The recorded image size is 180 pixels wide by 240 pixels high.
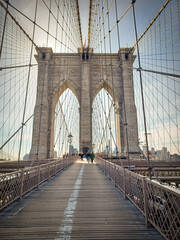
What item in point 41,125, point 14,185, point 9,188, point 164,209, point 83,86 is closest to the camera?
point 164,209

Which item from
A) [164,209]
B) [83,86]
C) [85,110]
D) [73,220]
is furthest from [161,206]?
[83,86]

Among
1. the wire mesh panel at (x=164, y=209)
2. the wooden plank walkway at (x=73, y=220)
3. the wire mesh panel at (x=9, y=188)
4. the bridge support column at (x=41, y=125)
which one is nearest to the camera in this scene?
the wire mesh panel at (x=164, y=209)

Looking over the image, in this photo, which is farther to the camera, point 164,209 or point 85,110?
point 85,110

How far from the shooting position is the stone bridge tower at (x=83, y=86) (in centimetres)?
1981

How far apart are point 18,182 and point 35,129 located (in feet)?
55.4

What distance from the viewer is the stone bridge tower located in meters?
19.8

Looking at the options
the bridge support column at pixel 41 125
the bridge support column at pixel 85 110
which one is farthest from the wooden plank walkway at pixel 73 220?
the bridge support column at pixel 85 110

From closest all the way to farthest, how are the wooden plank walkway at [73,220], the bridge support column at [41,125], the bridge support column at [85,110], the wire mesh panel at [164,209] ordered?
1. the wire mesh panel at [164,209]
2. the wooden plank walkway at [73,220]
3. the bridge support column at [41,125]
4. the bridge support column at [85,110]

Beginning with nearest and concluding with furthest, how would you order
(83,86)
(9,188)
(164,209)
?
(164,209) → (9,188) → (83,86)

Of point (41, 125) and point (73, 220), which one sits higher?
point (41, 125)

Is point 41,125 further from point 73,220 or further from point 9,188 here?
point 73,220

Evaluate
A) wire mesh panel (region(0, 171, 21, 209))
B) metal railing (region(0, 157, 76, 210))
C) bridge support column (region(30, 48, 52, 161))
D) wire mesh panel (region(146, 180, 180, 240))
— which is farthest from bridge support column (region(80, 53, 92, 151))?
wire mesh panel (region(146, 180, 180, 240))

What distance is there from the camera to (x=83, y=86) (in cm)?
2130

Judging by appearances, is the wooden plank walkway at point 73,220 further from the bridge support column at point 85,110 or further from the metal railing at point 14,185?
the bridge support column at point 85,110
